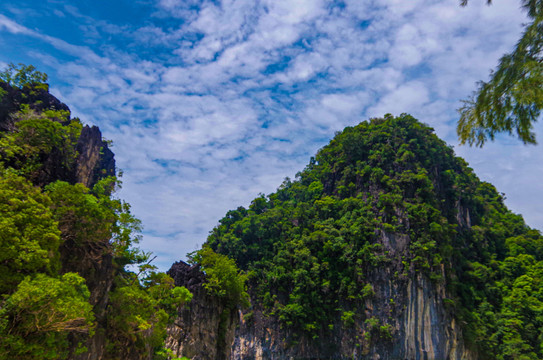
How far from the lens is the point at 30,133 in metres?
11.7

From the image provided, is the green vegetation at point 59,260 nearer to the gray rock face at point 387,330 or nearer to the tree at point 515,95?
the tree at point 515,95

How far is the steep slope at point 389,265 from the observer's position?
93.2 feet

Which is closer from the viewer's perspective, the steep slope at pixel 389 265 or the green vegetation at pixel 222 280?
the green vegetation at pixel 222 280

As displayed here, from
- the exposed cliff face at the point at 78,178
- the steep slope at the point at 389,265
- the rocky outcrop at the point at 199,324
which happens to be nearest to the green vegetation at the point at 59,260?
the exposed cliff face at the point at 78,178

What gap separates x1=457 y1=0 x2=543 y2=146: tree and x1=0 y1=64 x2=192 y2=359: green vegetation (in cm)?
904

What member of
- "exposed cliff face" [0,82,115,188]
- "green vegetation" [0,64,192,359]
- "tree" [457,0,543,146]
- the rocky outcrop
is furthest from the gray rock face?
"tree" [457,0,543,146]

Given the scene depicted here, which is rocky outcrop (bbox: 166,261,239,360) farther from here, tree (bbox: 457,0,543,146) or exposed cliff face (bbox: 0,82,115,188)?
tree (bbox: 457,0,543,146)

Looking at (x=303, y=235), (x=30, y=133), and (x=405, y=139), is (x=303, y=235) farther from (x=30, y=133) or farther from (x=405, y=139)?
(x=30, y=133)

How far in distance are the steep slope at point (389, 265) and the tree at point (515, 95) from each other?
26.8 m

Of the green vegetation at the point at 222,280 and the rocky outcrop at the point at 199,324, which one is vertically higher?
the green vegetation at the point at 222,280

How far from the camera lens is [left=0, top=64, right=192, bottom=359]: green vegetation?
25.0ft

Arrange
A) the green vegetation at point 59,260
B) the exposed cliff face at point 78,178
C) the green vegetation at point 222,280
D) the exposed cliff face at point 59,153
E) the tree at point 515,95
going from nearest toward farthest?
the tree at point 515,95 → the green vegetation at point 59,260 → the exposed cliff face at point 78,178 → the exposed cliff face at point 59,153 → the green vegetation at point 222,280

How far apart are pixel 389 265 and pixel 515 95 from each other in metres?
28.4

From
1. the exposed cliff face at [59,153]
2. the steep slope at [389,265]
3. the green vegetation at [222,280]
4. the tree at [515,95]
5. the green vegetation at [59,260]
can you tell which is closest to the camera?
the tree at [515,95]
